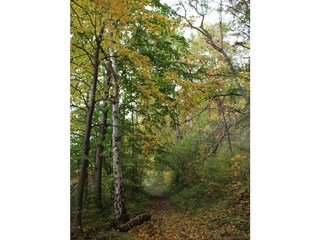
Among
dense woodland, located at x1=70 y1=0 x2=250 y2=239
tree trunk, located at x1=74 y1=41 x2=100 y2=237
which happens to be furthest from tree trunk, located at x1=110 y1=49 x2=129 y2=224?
tree trunk, located at x1=74 y1=41 x2=100 y2=237

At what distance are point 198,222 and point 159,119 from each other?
3.39ft

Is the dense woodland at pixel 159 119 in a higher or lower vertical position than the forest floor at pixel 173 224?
higher

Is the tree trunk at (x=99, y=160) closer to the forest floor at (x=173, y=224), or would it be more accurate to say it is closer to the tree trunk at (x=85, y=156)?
the tree trunk at (x=85, y=156)

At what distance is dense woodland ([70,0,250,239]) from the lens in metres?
2.40

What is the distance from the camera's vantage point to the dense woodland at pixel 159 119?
2.40 m

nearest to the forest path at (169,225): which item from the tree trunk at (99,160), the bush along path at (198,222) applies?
the bush along path at (198,222)

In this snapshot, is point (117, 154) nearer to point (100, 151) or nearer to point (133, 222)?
point (100, 151)

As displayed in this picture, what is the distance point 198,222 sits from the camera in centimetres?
239

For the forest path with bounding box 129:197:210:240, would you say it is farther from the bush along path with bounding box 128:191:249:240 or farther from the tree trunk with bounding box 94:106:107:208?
the tree trunk with bounding box 94:106:107:208

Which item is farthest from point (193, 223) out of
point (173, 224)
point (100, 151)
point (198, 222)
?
point (100, 151)

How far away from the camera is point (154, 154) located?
2.48 m
